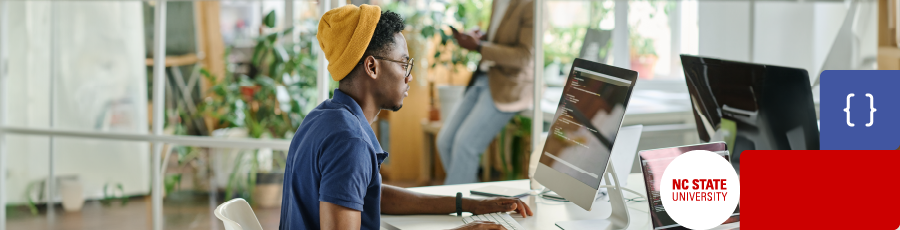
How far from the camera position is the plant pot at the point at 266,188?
2891 mm

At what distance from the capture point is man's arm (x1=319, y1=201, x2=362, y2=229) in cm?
111

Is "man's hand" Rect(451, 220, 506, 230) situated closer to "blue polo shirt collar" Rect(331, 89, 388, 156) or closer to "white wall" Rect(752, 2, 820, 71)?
"blue polo shirt collar" Rect(331, 89, 388, 156)

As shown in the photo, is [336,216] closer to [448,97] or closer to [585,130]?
[585,130]

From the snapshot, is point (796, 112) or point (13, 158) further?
point (13, 158)

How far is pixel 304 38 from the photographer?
8.96 feet

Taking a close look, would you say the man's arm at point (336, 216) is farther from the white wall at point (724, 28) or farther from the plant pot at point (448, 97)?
the white wall at point (724, 28)

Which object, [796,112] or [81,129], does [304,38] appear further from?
[796,112]

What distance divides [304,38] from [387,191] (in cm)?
140

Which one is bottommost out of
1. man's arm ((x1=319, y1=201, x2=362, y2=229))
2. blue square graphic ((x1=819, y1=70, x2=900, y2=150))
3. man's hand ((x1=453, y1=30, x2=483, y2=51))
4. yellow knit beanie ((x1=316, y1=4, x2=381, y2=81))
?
man's arm ((x1=319, y1=201, x2=362, y2=229))

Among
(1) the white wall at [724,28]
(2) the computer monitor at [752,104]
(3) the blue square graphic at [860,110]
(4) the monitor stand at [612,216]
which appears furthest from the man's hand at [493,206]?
(1) the white wall at [724,28]

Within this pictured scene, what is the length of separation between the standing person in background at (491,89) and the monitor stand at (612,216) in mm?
1299

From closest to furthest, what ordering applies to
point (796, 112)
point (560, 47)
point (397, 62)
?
point (397, 62) → point (796, 112) → point (560, 47)

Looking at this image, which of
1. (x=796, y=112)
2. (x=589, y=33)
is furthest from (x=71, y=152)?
(x=796, y=112)

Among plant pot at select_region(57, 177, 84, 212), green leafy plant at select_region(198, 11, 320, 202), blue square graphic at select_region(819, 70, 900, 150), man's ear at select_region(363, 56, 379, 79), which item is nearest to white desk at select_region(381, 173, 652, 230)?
man's ear at select_region(363, 56, 379, 79)
